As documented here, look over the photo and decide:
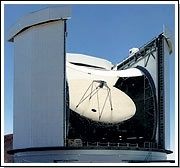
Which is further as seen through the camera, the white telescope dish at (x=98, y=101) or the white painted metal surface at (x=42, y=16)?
the white telescope dish at (x=98, y=101)

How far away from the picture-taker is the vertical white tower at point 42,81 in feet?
73.4

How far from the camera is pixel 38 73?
23500mm

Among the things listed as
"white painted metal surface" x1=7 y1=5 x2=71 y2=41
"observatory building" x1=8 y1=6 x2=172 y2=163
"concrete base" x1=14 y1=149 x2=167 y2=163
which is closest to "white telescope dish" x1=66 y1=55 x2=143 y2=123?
"observatory building" x1=8 y1=6 x2=172 y2=163

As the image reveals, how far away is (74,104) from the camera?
998 inches

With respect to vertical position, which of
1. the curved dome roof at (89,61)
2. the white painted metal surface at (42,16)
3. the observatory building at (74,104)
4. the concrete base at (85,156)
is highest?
the white painted metal surface at (42,16)

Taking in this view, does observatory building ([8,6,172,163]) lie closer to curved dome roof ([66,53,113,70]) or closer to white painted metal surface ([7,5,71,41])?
white painted metal surface ([7,5,71,41])

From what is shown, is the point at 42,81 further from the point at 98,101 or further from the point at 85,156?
the point at 85,156

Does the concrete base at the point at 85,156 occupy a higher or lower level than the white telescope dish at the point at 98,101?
lower

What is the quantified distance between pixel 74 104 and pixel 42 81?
323 centimetres

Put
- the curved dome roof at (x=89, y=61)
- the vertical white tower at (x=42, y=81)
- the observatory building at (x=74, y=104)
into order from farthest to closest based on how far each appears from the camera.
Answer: the curved dome roof at (x=89, y=61)
the vertical white tower at (x=42, y=81)
the observatory building at (x=74, y=104)

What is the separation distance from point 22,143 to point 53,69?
209 inches

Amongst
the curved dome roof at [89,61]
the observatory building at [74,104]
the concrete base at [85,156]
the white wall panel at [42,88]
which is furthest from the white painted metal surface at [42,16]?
the curved dome roof at [89,61]

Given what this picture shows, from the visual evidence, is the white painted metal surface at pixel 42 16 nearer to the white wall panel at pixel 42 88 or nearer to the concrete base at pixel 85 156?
the white wall panel at pixel 42 88

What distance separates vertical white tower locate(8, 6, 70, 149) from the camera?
22372mm
